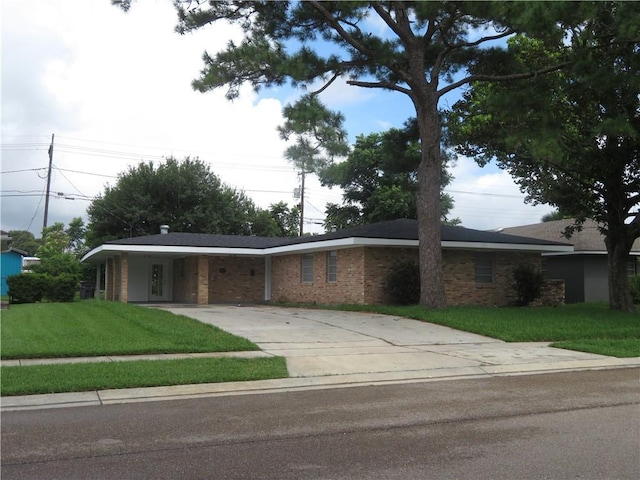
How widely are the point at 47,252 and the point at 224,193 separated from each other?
1648cm

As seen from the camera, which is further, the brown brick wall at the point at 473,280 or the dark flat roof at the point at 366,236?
the brown brick wall at the point at 473,280

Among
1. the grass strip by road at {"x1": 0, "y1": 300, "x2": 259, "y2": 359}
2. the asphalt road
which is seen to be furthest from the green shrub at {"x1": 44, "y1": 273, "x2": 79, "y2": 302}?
the asphalt road

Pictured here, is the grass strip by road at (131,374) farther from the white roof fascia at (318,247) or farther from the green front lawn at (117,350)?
the white roof fascia at (318,247)

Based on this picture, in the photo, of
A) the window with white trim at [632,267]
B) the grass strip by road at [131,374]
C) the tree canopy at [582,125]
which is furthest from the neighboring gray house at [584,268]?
the grass strip by road at [131,374]

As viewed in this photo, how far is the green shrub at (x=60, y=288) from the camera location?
79.9 feet

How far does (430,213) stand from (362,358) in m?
8.87

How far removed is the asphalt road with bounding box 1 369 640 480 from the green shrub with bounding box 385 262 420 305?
12625 mm

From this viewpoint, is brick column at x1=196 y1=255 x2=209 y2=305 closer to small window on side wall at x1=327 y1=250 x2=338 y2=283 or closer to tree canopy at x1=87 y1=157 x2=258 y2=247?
small window on side wall at x1=327 y1=250 x2=338 y2=283

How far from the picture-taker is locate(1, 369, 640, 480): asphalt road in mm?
4855

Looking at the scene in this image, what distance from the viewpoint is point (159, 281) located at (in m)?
30.6

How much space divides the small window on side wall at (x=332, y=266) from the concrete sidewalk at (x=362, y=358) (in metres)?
6.30

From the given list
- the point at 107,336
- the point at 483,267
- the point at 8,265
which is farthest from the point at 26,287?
the point at 483,267

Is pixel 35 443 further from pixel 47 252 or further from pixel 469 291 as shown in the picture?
pixel 47 252

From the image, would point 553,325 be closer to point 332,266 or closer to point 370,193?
point 332,266
